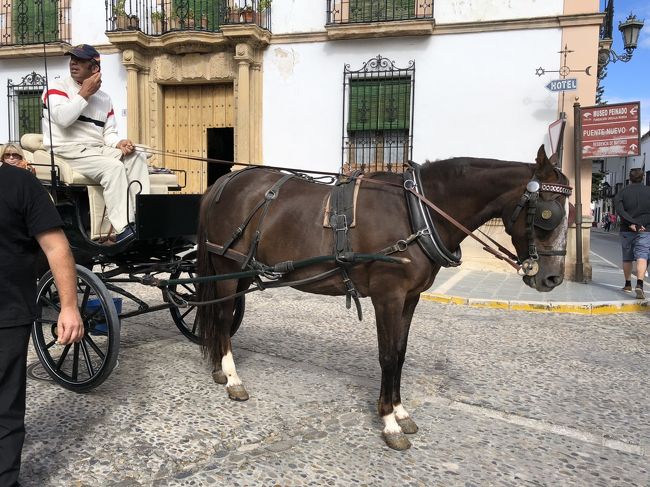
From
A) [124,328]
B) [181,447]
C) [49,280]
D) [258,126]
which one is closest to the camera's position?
[181,447]

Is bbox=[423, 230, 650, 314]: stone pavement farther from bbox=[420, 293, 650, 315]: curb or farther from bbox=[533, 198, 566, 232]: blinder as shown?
bbox=[533, 198, 566, 232]: blinder

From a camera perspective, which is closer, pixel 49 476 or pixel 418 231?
pixel 49 476

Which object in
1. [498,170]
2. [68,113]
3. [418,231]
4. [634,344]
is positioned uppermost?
[68,113]

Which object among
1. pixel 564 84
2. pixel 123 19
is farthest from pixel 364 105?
pixel 123 19

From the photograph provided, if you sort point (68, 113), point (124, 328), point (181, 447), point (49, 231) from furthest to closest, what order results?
1. point (124, 328)
2. point (68, 113)
3. point (181, 447)
4. point (49, 231)

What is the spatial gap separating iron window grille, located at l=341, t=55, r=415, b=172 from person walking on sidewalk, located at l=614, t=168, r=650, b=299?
13.5 feet

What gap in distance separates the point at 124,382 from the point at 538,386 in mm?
3221

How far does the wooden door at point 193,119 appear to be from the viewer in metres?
12.0

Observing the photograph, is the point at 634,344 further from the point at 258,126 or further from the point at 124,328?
the point at 258,126

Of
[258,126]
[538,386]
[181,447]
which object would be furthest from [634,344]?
[258,126]

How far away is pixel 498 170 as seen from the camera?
120 inches

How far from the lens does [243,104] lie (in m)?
11.2

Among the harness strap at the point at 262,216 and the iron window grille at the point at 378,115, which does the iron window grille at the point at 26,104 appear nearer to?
the iron window grille at the point at 378,115

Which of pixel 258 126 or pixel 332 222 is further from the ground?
pixel 258 126
